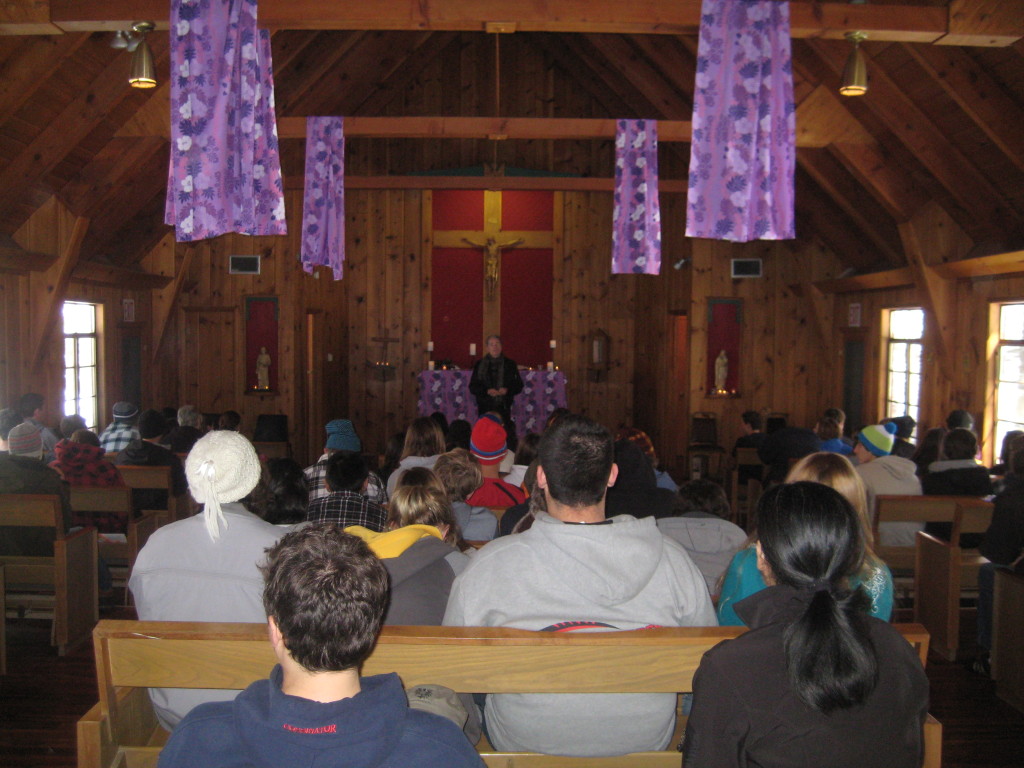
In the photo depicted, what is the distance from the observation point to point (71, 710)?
12.0ft

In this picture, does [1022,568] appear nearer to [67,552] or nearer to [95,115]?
[67,552]

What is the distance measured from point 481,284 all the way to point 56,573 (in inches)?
363

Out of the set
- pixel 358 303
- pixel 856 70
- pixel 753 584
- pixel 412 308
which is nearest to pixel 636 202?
pixel 856 70

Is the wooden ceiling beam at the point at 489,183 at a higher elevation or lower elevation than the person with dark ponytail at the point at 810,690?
higher

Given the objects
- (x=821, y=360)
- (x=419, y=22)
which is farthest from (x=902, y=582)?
(x=821, y=360)

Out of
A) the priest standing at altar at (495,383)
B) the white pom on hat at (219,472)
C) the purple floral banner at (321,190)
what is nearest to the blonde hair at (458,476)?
the white pom on hat at (219,472)

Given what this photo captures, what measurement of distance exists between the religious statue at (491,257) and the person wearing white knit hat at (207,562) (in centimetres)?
1048

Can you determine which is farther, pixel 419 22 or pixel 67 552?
pixel 419 22

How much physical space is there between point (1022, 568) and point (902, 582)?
145 centimetres

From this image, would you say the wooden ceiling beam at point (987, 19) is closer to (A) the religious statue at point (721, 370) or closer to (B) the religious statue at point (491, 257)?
(A) the religious statue at point (721, 370)

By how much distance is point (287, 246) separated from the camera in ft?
35.1

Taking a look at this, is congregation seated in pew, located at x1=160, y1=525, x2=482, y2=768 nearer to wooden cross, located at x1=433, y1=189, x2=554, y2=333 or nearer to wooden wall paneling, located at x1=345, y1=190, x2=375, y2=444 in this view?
wooden wall paneling, located at x1=345, y1=190, x2=375, y2=444

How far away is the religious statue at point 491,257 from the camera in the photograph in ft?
41.8

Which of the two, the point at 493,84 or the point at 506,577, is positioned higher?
the point at 493,84
